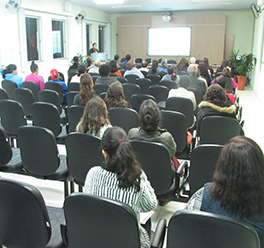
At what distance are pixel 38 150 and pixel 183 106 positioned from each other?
89.9 inches

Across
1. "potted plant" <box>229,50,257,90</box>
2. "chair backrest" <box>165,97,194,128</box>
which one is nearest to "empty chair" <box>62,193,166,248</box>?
"chair backrest" <box>165,97,194,128</box>

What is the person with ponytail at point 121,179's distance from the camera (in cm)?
151

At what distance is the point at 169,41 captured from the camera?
49.1 feet

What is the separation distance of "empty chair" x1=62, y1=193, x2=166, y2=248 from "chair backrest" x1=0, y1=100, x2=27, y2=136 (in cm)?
237

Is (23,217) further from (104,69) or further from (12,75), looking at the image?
(12,75)

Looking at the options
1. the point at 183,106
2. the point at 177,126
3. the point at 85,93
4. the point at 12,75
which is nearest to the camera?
the point at 177,126

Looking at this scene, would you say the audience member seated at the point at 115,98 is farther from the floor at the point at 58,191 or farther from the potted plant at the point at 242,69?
the potted plant at the point at 242,69

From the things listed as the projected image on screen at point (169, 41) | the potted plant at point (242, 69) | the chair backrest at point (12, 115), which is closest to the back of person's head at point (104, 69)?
the chair backrest at point (12, 115)

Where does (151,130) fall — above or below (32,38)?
below

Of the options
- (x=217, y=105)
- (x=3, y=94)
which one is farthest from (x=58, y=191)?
(x=3, y=94)

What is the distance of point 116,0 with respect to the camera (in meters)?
9.81

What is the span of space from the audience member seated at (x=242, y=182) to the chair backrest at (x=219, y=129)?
6.03 feet

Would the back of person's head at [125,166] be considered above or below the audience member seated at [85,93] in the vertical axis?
below

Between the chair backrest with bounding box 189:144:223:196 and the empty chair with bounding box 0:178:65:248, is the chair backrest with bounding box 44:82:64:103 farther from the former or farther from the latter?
the empty chair with bounding box 0:178:65:248
